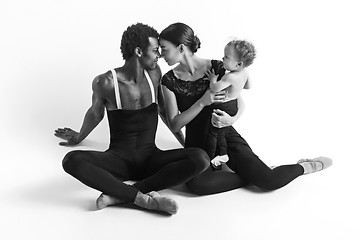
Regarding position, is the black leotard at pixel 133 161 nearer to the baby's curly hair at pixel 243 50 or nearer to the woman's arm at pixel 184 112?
the woman's arm at pixel 184 112

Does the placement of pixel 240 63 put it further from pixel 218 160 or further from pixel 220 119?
A: pixel 218 160

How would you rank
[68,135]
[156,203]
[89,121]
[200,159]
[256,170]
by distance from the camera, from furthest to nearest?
[68,135]
[89,121]
[256,170]
[200,159]
[156,203]

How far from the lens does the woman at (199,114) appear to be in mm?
4270

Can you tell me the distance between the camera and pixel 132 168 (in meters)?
4.35

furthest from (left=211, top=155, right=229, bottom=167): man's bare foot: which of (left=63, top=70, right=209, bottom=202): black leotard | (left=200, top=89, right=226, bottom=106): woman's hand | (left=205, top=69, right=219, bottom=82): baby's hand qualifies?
(left=205, top=69, right=219, bottom=82): baby's hand

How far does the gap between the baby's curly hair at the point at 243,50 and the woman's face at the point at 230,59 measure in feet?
0.07

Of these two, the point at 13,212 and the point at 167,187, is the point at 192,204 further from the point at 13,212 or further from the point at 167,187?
the point at 13,212

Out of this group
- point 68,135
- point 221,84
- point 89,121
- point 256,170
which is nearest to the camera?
point 221,84

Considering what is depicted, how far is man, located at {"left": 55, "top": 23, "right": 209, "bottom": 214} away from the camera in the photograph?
13.5 feet

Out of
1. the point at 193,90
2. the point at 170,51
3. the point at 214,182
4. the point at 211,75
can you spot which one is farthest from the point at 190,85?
the point at 214,182

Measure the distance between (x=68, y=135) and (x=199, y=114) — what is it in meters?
1.15

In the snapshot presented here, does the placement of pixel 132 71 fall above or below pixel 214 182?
above

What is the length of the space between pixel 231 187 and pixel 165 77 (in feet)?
2.49

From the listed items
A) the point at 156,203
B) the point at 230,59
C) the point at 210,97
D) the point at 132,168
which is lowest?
the point at 156,203
